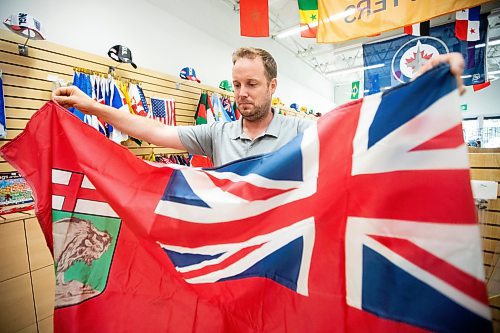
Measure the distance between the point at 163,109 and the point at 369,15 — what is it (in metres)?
3.30

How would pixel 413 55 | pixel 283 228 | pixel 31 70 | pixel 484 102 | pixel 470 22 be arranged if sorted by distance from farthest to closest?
pixel 484 102
pixel 413 55
pixel 470 22
pixel 31 70
pixel 283 228

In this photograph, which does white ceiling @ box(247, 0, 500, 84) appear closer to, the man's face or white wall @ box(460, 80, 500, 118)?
white wall @ box(460, 80, 500, 118)

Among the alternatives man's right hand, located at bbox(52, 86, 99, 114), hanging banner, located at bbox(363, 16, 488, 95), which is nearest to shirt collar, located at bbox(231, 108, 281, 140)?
man's right hand, located at bbox(52, 86, 99, 114)

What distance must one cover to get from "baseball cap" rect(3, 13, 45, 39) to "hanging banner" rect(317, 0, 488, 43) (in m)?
3.48

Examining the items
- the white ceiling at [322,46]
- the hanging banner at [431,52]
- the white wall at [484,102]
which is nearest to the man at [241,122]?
the hanging banner at [431,52]

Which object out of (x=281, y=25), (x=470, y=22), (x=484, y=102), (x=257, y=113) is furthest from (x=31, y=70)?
(x=484, y=102)

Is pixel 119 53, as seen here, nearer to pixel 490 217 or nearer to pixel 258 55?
pixel 258 55

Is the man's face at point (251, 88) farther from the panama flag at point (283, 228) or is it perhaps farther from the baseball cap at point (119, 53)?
the baseball cap at point (119, 53)

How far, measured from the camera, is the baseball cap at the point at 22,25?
7.63 ft

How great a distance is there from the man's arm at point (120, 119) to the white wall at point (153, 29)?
207 cm

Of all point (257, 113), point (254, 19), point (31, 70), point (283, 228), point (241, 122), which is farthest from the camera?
point (254, 19)

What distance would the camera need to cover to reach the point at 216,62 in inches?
240

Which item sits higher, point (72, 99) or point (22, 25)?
point (22, 25)

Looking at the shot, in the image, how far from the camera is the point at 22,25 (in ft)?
7.66
